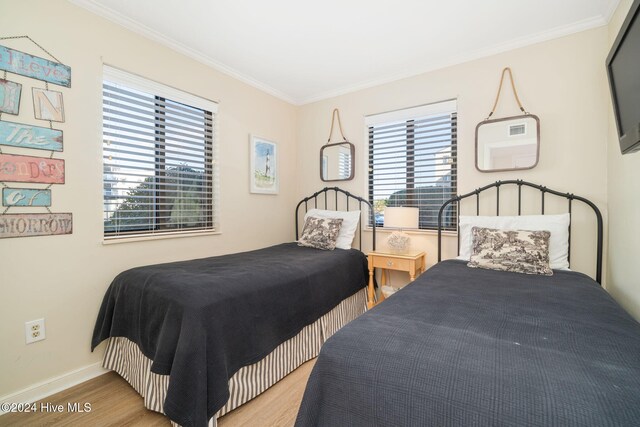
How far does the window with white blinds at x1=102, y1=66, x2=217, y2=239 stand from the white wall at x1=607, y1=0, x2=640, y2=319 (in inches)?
120

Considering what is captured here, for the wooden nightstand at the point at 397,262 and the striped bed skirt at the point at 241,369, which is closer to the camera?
the striped bed skirt at the point at 241,369

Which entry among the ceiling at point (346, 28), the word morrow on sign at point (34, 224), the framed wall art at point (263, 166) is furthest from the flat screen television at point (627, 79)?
the word morrow on sign at point (34, 224)

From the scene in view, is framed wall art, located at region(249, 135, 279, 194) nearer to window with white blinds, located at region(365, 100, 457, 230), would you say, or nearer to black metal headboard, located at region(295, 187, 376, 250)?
black metal headboard, located at region(295, 187, 376, 250)

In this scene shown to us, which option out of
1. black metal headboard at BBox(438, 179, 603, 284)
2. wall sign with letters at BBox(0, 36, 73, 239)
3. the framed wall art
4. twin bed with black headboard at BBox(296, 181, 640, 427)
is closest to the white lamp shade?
black metal headboard at BBox(438, 179, 603, 284)

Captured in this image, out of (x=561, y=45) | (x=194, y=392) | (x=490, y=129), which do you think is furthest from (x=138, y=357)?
(x=561, y=45)

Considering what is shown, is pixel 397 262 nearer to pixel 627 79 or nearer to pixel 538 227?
pixel 538 227

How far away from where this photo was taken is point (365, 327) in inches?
43.9

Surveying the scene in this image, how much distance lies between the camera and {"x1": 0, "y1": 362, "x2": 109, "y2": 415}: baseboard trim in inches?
66.0

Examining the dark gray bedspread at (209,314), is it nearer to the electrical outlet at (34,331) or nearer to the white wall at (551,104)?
the electrical outlet at (34,331)

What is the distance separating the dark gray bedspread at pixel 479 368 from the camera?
73cm

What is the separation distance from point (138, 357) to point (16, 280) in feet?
2.69

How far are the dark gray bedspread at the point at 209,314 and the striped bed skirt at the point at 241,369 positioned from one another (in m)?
0.10

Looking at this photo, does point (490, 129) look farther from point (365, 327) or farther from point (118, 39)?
point (118, 39)

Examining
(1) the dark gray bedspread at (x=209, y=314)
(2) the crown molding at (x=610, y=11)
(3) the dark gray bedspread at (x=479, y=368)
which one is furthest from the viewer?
(2) the crown molding at (x=610, y=11)
